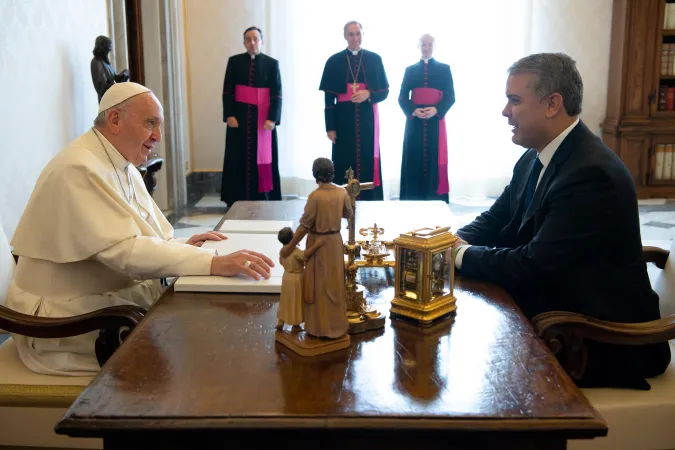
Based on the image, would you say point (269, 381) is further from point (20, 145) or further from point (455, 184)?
point (455, 184)

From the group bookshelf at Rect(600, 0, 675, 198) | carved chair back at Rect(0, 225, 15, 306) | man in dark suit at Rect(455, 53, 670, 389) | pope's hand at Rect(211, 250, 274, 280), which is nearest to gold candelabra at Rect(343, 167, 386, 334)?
pope's hand at Rect(211, 250, 274, 280)

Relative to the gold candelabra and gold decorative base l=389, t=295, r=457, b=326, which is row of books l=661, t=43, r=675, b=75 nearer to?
gold decorative base l=389, t=295, r=457, b=326

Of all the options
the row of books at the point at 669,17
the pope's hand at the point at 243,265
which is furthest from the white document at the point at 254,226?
the row of books at the point at 669,17

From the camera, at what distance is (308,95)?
28.9 ft

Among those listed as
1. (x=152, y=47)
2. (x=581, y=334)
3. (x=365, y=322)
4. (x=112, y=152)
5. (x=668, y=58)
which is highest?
(x=152, y=47)

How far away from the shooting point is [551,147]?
2.54 metres

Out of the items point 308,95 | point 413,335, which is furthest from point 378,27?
point 413,335

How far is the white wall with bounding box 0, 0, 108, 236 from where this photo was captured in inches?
144

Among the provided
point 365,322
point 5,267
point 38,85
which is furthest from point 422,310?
point 38,85

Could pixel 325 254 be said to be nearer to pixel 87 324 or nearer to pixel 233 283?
pixel 233 283

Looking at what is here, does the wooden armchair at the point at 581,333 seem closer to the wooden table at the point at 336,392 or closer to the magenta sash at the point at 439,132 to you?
the wooden table at the point at 336,392

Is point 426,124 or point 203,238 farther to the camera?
point 426,124

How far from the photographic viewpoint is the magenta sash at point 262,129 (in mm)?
7570

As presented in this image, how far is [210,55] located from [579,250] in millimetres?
7074
